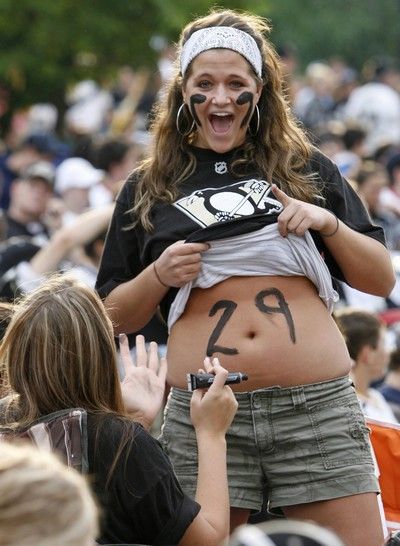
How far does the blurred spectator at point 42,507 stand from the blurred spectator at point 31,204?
7784 millimetres

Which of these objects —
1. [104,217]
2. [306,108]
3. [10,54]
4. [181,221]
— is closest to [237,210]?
[181,221]

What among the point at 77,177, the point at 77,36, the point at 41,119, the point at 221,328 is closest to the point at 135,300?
the point at 221,328

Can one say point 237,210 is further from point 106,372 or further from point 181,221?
point 106,372

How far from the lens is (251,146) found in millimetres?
4777

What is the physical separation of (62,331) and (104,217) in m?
4.46

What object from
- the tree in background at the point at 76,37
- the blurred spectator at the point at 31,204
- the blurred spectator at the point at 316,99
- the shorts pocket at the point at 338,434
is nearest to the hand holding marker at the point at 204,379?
the shorts pocket at the point at 338,434

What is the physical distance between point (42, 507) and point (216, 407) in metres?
1.52

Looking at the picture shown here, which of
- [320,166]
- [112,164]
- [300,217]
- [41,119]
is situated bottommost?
[300,217]

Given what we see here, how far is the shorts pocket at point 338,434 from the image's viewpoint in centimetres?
446

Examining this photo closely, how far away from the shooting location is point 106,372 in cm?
400

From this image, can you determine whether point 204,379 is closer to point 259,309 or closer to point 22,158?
point 259,309

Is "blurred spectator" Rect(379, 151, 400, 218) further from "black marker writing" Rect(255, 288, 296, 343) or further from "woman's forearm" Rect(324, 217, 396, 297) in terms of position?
"black marker writing" Rect(255, 288, 296, 343)

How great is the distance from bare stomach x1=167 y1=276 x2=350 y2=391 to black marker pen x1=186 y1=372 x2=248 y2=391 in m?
0.22

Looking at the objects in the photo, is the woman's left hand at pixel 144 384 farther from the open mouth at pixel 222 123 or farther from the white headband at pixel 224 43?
the white headband at pixel 224 43
